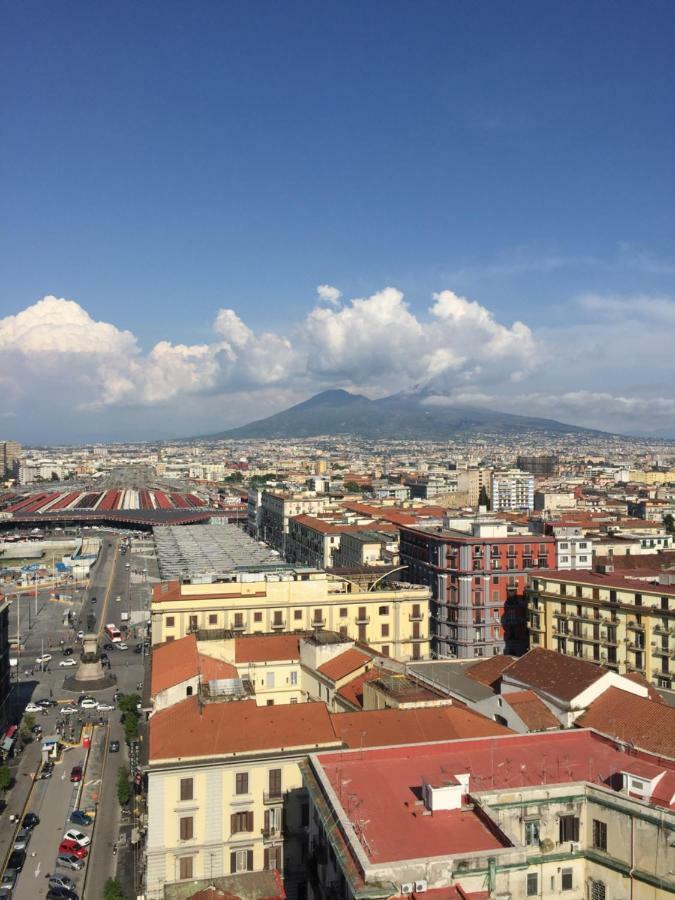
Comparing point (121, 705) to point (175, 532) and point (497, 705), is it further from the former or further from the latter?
point (175, 532)

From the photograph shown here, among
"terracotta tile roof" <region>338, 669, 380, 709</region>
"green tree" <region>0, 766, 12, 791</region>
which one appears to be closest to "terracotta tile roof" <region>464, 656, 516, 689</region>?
"terracotta tile roof" <region>338, 669, 380, 709</region>

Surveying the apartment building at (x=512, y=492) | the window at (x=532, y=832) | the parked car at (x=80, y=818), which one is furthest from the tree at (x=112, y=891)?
the apartment building at (x=512, y=492)

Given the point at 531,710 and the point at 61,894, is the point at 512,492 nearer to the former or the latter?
the point at 531,710

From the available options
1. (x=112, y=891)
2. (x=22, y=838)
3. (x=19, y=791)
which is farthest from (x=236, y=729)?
(x=19, y=791)

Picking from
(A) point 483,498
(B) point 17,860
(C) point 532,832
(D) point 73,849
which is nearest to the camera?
(C) point 532,832

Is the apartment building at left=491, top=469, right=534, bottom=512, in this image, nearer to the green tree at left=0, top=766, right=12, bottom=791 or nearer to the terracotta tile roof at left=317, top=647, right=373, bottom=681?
the terracotta tile roof at left=317, top=647, right=373, bottom=681

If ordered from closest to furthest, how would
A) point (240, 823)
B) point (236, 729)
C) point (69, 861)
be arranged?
point (240, 823)
point (236, 729)
point (69, 861)

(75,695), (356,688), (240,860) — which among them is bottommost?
(75,695)
